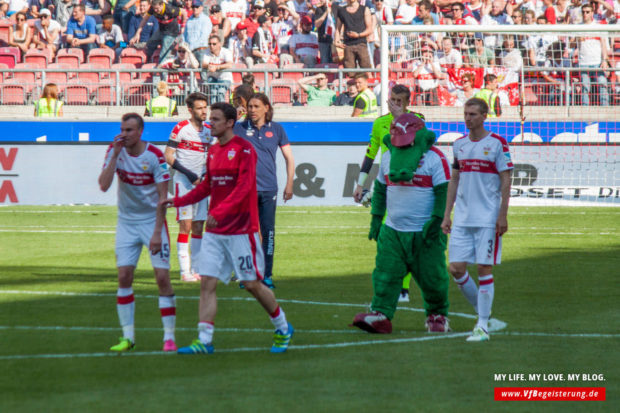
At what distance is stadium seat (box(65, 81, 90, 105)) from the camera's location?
2480 cm

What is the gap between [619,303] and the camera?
10.7 m

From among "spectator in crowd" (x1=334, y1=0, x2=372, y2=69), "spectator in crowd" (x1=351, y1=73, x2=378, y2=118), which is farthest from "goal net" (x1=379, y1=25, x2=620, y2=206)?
"spectator in crowd" (x1=334, y1=0, x2=372, y2=69)

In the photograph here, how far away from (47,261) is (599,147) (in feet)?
38.3

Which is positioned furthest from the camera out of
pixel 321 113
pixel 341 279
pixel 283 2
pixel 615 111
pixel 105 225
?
pixel 283 2

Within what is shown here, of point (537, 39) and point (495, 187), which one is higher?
point (537, 39)

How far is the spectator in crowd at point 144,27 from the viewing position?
27406mm

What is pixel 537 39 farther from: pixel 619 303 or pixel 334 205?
pixel 619 303

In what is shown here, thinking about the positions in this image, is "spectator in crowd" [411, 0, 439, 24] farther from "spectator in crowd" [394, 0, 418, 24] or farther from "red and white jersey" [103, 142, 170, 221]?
"red and white jersey" [103, 142, 170, 221]

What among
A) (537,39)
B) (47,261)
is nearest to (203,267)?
(47,261)

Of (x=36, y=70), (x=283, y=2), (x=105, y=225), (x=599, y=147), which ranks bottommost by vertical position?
(x=105, y=225)

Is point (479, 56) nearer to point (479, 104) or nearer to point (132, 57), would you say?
point (132, 57)

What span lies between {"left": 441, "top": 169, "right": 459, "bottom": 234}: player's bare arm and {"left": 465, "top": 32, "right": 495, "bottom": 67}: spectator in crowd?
11694mm

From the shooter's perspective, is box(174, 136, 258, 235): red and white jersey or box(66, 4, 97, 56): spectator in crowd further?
box(66, 4, 97, 56): spectator in crowd

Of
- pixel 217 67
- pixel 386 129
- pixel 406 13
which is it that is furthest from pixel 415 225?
pixel 406 13
